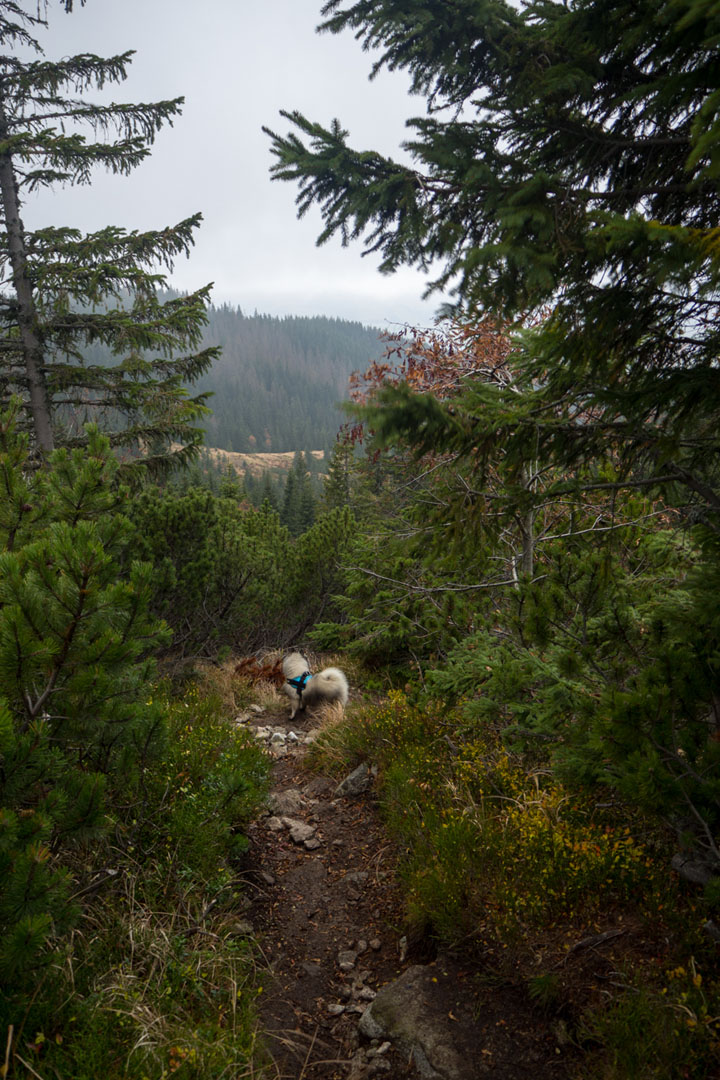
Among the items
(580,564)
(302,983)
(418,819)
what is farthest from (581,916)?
(580,564)

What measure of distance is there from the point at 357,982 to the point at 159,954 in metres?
1.39

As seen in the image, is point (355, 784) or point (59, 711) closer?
point (59, 711)

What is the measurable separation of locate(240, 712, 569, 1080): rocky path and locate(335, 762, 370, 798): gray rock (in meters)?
0.21

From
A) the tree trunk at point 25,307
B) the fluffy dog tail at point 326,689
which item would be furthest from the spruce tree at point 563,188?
the tree trunk at point 25,307

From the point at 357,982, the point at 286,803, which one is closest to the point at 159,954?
the point at 357,982

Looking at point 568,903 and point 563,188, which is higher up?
point 563,188

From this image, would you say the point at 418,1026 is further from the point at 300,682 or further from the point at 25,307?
the point at 25,307

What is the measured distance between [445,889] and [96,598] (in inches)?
114

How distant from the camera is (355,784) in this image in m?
5.59

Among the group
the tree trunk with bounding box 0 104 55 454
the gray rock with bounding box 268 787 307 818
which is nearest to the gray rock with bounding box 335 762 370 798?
the gray rock with bounding box 268 787 307 818

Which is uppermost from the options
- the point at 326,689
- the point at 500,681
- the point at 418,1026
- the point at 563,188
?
the point at 563,188

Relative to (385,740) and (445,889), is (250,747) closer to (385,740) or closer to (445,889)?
(385,740)

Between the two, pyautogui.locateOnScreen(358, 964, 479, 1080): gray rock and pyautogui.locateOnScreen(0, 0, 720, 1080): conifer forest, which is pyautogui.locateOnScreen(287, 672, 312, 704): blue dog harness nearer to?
pyautogui.locateOnScreen(0, 0, 720, 1080): conifer forest

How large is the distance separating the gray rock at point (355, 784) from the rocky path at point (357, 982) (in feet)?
0.68
